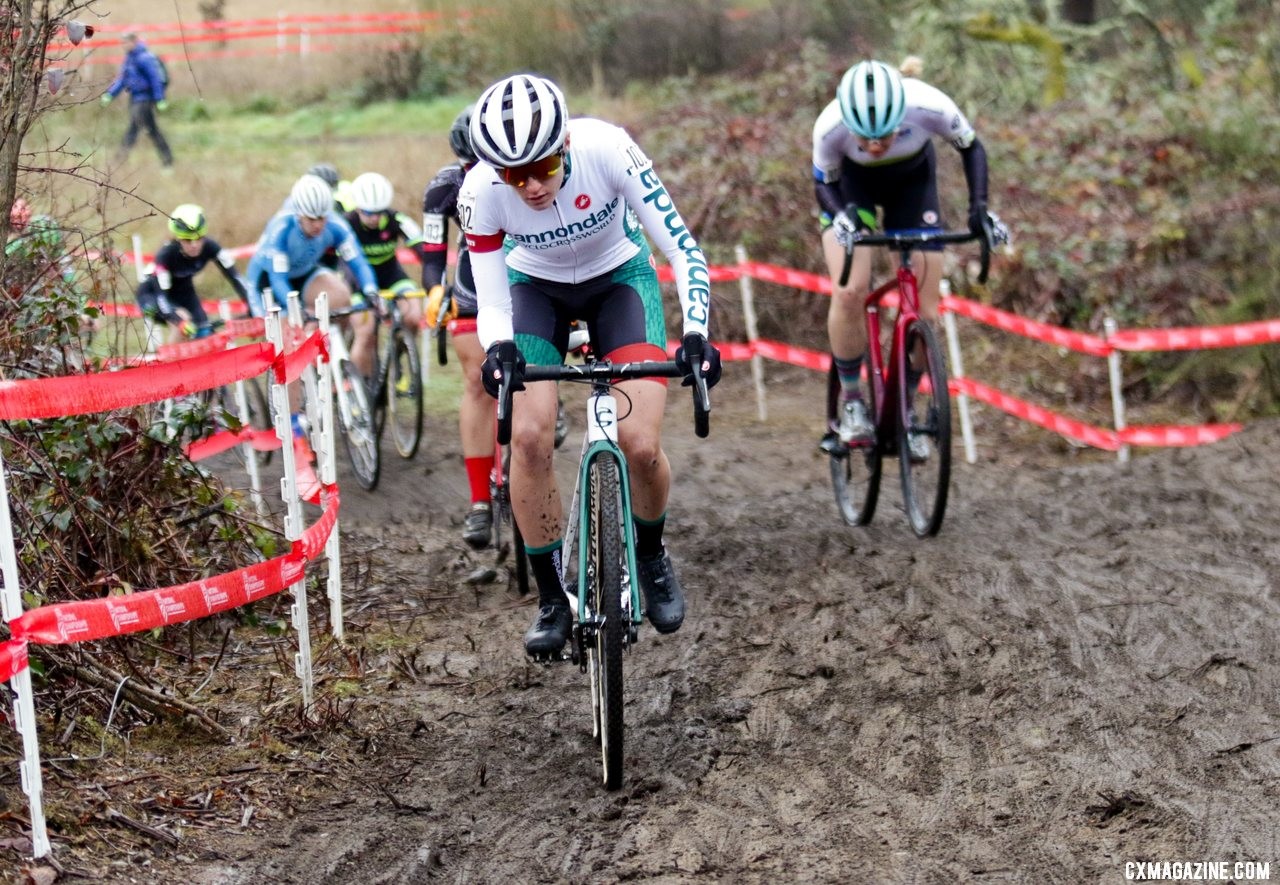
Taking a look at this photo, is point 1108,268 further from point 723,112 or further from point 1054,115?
point 723,112

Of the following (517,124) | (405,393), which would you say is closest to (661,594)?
(517,124)

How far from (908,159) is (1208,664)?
3.53 meters

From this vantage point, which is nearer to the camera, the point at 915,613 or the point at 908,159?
the point at 915,613

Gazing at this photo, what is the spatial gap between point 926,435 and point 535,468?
298cm

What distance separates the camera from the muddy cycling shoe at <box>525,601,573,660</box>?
16.5 feet

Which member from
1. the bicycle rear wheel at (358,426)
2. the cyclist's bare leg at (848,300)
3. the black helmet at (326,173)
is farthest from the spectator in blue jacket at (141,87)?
the cyclist's bare leg at (848,300)

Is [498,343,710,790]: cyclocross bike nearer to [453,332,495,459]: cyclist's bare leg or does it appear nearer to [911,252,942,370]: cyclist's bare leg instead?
[453,332,495,459]: cyclist's bare leg

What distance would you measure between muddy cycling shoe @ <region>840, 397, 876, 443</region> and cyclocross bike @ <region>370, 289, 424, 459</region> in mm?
3634

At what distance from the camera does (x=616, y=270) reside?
5477 mm

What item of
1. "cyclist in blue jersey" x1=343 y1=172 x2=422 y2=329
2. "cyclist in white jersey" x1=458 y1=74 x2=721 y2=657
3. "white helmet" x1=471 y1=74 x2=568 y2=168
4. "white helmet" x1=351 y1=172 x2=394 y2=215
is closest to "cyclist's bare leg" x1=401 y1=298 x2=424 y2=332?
"cyclist in blue jersey" x1=343 y1=172 x2=422 y2=329

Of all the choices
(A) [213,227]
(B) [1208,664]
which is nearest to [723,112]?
(A) [213,227]

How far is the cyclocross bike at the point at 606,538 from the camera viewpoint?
4.50m

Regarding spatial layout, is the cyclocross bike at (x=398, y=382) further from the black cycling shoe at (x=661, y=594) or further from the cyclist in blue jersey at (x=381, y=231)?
the black cycling shoe at (x=661, y=594)

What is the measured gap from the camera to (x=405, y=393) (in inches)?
424
